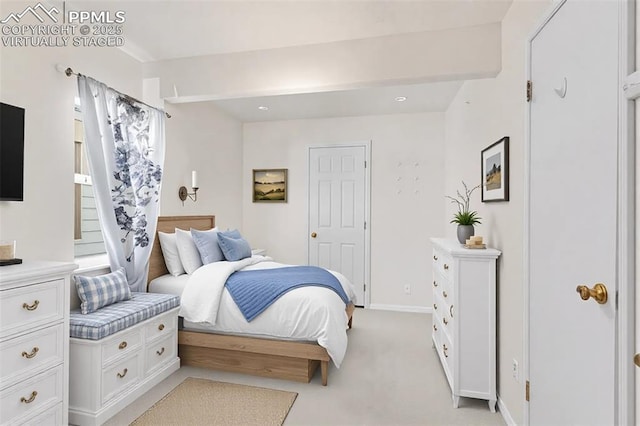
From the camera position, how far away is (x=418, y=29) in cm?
257

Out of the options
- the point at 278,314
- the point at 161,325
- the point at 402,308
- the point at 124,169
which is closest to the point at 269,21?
the point at 124,169

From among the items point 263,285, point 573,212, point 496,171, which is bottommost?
point 263,285

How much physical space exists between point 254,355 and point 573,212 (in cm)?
236

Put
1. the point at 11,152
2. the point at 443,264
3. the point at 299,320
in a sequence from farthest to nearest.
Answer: the point at 443,264, the point at 299,320, the point at 11,152

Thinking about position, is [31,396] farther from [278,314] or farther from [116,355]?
[278,314]

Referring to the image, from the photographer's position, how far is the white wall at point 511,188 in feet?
6.28

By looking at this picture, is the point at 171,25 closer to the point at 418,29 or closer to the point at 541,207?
the point at 418,29

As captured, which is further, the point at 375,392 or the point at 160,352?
the point at 160,352

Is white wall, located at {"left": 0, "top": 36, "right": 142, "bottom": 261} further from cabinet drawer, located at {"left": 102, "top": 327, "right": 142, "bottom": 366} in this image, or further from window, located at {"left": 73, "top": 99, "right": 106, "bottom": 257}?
cabinet drawer, located at {"left": 102, "top": 327, "right": 142, "bottom": 366}

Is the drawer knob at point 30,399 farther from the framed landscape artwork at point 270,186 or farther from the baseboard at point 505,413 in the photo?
the framed landscape artwork at point 270,186

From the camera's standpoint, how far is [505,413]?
2.15m

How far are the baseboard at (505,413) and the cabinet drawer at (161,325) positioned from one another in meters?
2.43

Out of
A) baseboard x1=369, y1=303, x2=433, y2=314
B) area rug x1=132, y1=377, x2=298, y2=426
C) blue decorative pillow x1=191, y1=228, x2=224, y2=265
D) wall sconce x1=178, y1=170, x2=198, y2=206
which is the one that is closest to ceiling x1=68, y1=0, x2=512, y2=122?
wall sconce x1=178, y1=170, x2=198, y2=206

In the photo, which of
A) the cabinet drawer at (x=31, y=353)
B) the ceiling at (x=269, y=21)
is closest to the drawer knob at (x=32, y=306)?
the cabinet drawer at (x=31, y=353)
